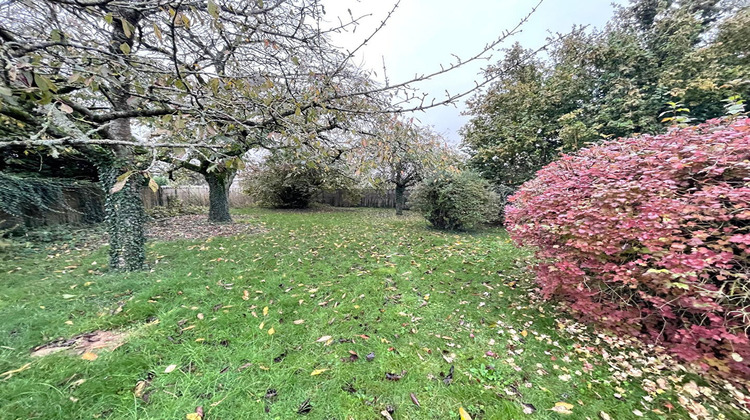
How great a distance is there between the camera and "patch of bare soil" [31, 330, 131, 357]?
2.04m

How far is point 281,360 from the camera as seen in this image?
81.9 inches

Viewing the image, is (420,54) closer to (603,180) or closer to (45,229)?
(603,180)

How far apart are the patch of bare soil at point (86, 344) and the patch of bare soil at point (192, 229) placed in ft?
13.7

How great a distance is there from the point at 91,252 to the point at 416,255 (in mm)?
6107

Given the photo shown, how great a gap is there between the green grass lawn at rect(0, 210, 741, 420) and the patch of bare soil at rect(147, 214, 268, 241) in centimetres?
216

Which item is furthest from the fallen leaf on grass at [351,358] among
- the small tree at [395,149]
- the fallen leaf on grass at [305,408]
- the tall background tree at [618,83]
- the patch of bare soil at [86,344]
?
the tall background tree at [618,83]

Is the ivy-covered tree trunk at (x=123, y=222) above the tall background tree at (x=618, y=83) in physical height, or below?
below

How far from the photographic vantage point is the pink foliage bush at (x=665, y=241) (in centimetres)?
179

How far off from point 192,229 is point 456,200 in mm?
7468

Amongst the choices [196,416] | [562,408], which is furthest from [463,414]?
[196,416]

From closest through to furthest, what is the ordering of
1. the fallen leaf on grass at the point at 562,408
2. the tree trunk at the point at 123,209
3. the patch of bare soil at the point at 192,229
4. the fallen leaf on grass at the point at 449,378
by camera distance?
the fallen leaf on grass at the point at 562,408, the fallen leaf on grass at the point at 449,378, the tree trunk at the point at 123,209, the patch of bare soil at the point at 192,229

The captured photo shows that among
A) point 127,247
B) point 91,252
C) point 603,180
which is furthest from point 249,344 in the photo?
point 91,252

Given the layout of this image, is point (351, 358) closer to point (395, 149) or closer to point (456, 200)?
point (395, 149)

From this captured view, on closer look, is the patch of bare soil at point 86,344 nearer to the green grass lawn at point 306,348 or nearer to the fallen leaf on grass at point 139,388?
the green grass lawn at point 306,348
